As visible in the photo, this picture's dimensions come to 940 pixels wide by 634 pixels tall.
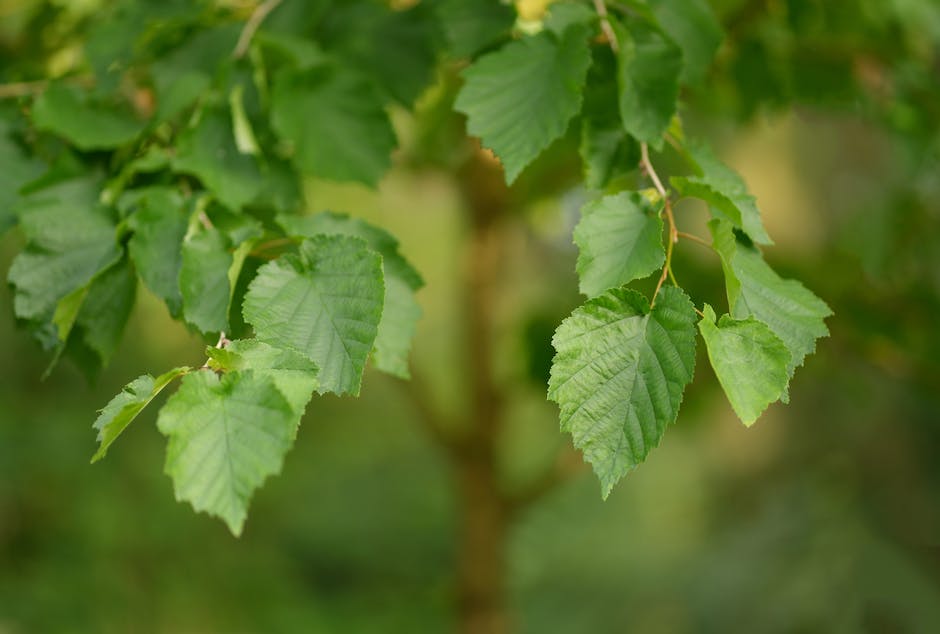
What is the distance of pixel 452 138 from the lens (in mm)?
1969

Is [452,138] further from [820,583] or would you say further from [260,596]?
[260,596]

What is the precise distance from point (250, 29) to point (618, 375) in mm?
603

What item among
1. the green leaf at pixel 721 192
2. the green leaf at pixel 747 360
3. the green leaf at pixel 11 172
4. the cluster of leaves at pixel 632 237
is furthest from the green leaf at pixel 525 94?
the green leaf at pixel 11 172

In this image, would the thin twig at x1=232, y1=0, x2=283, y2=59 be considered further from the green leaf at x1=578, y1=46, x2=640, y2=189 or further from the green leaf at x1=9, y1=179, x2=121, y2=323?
the green leaf at x1=578, y1=46, x2=640, y2=189

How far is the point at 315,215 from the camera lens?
0.82 metres

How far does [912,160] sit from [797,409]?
9.61 feet

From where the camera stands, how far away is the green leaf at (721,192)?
70 centimetres

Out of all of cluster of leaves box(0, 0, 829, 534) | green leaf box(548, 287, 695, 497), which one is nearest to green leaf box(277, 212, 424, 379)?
cluster of leaves box(0, 0, 829, 534)

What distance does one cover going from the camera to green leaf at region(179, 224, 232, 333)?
28.6 inches

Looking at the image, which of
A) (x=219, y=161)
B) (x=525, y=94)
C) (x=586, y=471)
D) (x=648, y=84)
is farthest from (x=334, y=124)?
(x=586, y=471)

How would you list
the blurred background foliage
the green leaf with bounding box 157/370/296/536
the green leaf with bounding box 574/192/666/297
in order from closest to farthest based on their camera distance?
the green leaf with bounding box 157/370/296/536, the green leaf with bounding box 574/192/666/297, the blurred background foliage

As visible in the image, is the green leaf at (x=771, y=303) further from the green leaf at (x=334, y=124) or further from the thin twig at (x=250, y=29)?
the thin twig at (x=250, y=29)

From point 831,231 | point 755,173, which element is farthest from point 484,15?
point 831,231

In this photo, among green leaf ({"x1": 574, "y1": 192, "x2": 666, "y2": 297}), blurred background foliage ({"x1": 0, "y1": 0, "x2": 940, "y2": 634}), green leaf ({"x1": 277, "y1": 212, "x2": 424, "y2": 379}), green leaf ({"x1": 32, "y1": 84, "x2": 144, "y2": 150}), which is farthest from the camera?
blurred background foliage ({"x1": 0, "y1": 0, "x2": 940, "y2": 634})
